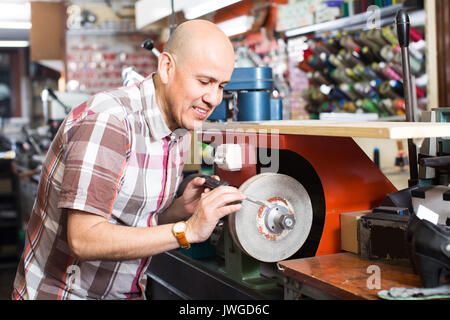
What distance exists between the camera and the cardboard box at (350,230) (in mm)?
1484

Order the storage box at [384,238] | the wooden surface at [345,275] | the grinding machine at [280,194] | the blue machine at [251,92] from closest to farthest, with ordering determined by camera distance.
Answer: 1. the wooden surface at [345,275]
2. the storage box at [384,238]
3. the grinding machine at [280,194]
4. the blue machine at [251,92]

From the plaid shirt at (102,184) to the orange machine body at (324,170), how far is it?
9.8 inches

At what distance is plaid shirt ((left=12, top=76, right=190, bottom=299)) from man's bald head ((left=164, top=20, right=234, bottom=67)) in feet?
0.48

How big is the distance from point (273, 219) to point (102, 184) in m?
0.50

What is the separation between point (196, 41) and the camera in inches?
53.1

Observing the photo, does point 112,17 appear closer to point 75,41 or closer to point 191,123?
point 75,41

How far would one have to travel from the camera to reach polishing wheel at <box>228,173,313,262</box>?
1.41 meters

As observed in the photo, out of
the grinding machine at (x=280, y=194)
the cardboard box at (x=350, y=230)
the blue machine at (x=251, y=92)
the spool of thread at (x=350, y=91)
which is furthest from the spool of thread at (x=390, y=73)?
the cardboard box at (x=350, y=230)

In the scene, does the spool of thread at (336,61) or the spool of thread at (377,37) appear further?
the spool of thread at (336,61)

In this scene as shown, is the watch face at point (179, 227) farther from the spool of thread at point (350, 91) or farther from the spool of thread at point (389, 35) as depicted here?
the spool of thread at point (350, 91)

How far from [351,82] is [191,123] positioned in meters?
2.74

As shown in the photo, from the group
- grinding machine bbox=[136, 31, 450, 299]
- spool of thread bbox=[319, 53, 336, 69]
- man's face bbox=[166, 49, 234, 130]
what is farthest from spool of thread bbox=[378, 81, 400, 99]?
man's face bbox=[166, 49, 234, 130]

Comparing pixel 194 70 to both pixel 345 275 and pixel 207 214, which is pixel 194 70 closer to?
pixel 207 214
